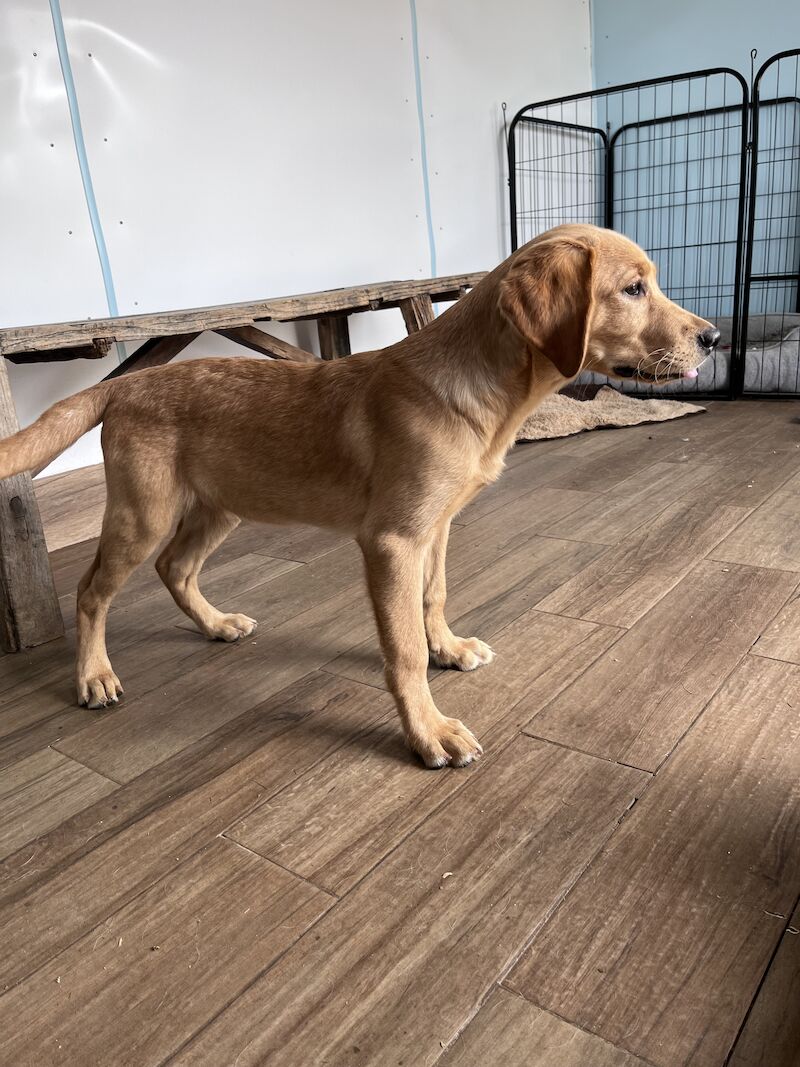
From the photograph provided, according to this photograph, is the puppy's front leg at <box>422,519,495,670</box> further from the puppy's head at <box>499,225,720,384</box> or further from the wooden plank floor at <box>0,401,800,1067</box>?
the puppy's head at <box>499,225,720,384</box>

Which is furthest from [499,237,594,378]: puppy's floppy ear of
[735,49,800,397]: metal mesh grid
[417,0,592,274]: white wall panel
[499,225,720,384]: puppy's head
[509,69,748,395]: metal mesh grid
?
[509,69,748,395]: metal mesh grid

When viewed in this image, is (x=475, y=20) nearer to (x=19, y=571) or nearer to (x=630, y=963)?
(x=19, y=571)

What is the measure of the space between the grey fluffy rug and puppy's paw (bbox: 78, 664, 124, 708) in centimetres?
292

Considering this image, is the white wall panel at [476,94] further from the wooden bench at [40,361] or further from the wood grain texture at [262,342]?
the wooden bench at [40,361]

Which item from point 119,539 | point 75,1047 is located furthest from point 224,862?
point 119,539

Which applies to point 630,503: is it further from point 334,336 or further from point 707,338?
point 334,336

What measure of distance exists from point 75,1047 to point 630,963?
0.76 m

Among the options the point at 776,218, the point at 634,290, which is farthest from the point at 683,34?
the point at 634,290

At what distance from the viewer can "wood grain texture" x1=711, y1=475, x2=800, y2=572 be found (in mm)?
2457

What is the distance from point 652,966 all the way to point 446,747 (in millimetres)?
573

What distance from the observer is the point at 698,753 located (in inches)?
59.9

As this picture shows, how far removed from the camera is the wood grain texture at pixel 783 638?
6.15 feet

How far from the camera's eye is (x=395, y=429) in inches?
63.7

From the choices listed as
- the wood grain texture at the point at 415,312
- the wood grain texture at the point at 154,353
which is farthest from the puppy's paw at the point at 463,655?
the wood grain texture at the point at 415,312
